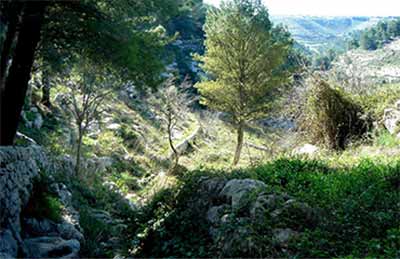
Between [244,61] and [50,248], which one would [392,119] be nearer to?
[50,248]

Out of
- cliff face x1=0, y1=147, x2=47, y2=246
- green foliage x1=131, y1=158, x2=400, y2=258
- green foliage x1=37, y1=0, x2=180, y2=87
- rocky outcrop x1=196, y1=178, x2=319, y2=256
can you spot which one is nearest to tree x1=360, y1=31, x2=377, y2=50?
green foliage x1=131, y1=158, x2=400, y2=258

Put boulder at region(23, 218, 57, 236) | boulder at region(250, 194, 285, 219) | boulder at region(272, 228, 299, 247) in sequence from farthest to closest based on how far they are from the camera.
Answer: boulder at region(23, 218, 57, 236) < boulder at region(250, 194, 285, 219) < boulder at region(272, 228, 299, 247)

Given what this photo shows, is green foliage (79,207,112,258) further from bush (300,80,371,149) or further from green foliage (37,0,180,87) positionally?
bush (300,80,371,149)

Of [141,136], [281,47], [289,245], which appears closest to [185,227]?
[289,245]

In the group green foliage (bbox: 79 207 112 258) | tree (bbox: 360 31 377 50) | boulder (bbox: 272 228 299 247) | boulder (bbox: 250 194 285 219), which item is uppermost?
tree (bbox: 360 31 377 50)

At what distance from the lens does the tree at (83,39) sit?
843 centimetres

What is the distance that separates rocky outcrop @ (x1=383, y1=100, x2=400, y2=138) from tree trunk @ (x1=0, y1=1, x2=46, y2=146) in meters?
8.28

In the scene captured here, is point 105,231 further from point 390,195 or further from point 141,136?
point 141,136

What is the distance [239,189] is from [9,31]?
4899 millimetres

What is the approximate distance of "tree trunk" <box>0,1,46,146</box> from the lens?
27.8ft

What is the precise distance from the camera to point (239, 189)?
23.5 ft

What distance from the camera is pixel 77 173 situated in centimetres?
1661

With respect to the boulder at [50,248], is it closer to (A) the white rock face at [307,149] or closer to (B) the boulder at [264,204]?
(B) the boulder at [264,204]

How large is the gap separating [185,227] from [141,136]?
20.7m
